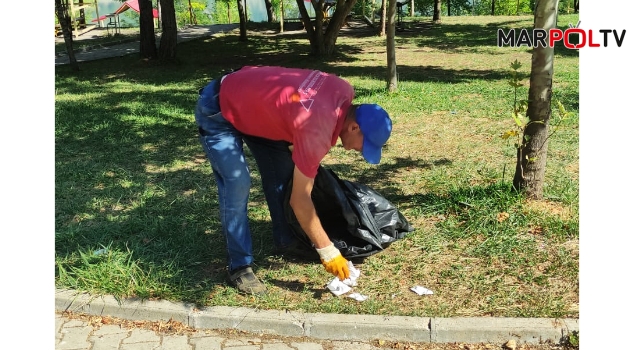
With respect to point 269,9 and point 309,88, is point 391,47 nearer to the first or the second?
point 309,88

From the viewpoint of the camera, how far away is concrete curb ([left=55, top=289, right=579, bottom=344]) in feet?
9.93

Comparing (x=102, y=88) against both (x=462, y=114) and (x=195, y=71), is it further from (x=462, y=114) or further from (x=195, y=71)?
(x=462, y=114)

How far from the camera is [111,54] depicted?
17.8m

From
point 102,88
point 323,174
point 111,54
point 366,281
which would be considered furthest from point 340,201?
point 111,54

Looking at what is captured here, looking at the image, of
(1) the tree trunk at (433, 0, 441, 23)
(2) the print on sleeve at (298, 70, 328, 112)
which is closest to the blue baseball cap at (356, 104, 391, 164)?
(2) the print on sleeve at (298, 70, 328, 112)

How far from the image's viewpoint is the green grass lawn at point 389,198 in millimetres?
3455

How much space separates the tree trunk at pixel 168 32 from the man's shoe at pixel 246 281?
1190cm

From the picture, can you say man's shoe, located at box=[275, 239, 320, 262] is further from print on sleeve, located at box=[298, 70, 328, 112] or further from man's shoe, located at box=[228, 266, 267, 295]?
print on sleeve, located at box=[298, 70, 328, 112]

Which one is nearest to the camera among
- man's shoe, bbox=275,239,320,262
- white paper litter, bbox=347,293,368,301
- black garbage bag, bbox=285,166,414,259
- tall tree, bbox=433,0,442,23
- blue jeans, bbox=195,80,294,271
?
blue jeans, bbox=195,80,294,271

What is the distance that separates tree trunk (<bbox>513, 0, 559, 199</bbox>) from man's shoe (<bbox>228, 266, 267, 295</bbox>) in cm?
216

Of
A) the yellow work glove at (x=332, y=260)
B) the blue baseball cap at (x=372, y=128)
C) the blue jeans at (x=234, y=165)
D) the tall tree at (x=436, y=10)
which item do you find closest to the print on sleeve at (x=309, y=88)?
the blue baseball cap at (x=372, y=128)

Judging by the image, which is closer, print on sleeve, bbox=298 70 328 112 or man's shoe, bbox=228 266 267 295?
print on sleeve, bbox=298 70 328 112

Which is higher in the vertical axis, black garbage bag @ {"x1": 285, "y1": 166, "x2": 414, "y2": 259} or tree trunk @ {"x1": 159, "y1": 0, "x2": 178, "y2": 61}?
tree trunk @ {"x1": 159, "y1": 0, "x2": 178, "y2": 61}

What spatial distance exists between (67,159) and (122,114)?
2182 millimetres
